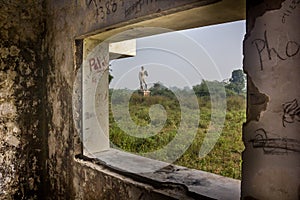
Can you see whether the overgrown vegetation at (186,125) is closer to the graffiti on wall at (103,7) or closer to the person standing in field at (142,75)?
the person standing in field at (142,75)

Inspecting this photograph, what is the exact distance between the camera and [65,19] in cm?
202

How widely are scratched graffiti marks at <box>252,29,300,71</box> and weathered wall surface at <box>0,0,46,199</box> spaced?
1829mm

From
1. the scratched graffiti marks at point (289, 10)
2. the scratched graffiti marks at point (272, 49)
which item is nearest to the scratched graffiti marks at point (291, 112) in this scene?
the scratched graffiti marks at point (272, 49)

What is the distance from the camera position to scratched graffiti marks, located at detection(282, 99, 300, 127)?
86 cm

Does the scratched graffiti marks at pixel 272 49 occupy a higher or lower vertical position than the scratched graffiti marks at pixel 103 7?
lower

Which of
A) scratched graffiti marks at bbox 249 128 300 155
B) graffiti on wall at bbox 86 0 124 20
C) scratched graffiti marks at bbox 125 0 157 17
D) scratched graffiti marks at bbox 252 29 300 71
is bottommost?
scratched graffiti marks at bbox 249 128 300 155

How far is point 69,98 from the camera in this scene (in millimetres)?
1996

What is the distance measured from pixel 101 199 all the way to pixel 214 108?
298 centimetres

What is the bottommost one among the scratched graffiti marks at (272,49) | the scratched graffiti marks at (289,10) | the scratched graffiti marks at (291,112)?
the scratched graffiti marks at (291,112)

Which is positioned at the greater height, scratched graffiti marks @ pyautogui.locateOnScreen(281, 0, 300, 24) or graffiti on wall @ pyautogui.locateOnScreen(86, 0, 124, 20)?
graffiti on wall @ pyautogui.locateOnScreen(86, 0, 124, 20)

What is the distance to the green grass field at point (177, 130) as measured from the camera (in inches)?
142

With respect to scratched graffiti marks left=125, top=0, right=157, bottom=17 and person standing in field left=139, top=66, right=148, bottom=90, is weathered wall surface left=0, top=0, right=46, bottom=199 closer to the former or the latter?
scratched graffiti marks left=125, top=0, right=157, bottom=17

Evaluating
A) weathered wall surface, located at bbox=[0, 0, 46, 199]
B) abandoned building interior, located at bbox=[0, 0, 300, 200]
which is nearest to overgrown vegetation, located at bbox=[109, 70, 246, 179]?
abandoned building interior, located at bbox=[0, 0, 300, 200]

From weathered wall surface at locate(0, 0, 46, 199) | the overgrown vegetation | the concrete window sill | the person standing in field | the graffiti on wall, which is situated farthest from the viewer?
the person standing in field
